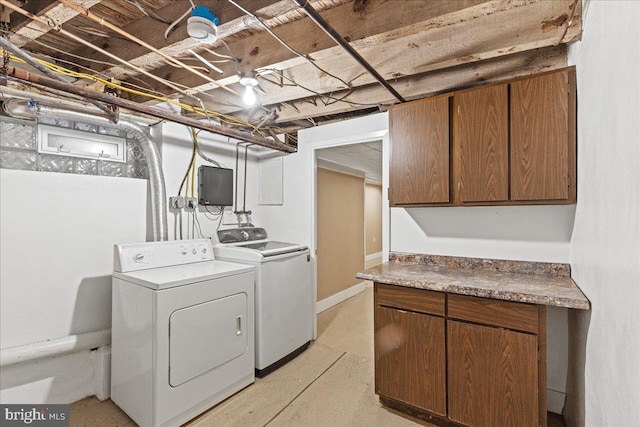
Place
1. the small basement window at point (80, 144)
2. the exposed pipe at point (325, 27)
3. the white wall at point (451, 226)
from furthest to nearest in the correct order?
the small basement window at point (80, 144) → the white wall at point (451, 226) → the exposed pipe at point (325, 27)

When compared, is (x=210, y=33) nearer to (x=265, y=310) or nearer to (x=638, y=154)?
(x=638, y=154)

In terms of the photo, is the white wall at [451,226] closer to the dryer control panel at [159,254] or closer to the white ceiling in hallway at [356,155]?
the white ceiling in hallway at [356,155]

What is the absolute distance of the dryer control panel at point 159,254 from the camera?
86.6 inches

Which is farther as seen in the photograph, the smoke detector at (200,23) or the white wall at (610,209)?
the smoke detector at (200,23)

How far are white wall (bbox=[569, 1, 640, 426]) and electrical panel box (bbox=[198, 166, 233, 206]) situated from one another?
2.91 metres

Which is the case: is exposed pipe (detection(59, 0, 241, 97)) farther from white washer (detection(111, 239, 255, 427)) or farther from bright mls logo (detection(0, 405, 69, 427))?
bright mls logo (detection(0, 405, 69, 427))

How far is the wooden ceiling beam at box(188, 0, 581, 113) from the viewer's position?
1.59 m

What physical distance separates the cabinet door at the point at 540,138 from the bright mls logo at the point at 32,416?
3411mm

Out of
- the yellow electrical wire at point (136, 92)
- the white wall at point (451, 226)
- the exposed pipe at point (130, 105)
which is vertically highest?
the yellow electrical wire at point (136, 92)

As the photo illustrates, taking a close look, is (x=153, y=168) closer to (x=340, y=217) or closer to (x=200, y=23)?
(x=200, y=23)

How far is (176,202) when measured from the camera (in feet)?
8.95

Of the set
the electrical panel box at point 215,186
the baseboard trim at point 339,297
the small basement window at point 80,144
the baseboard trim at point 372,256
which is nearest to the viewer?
the small basement window at point 80,144

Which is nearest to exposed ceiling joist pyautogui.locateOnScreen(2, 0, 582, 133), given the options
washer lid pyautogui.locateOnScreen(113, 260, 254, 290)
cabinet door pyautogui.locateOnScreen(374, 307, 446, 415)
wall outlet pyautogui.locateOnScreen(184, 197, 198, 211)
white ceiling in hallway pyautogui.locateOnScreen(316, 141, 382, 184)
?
white ceiling in hallway pyautogui.locateOnScreen(316, 141, 382, 184)

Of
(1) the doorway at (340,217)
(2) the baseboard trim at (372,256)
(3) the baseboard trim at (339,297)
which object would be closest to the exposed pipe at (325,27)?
(1) the doorway at (340,217)
